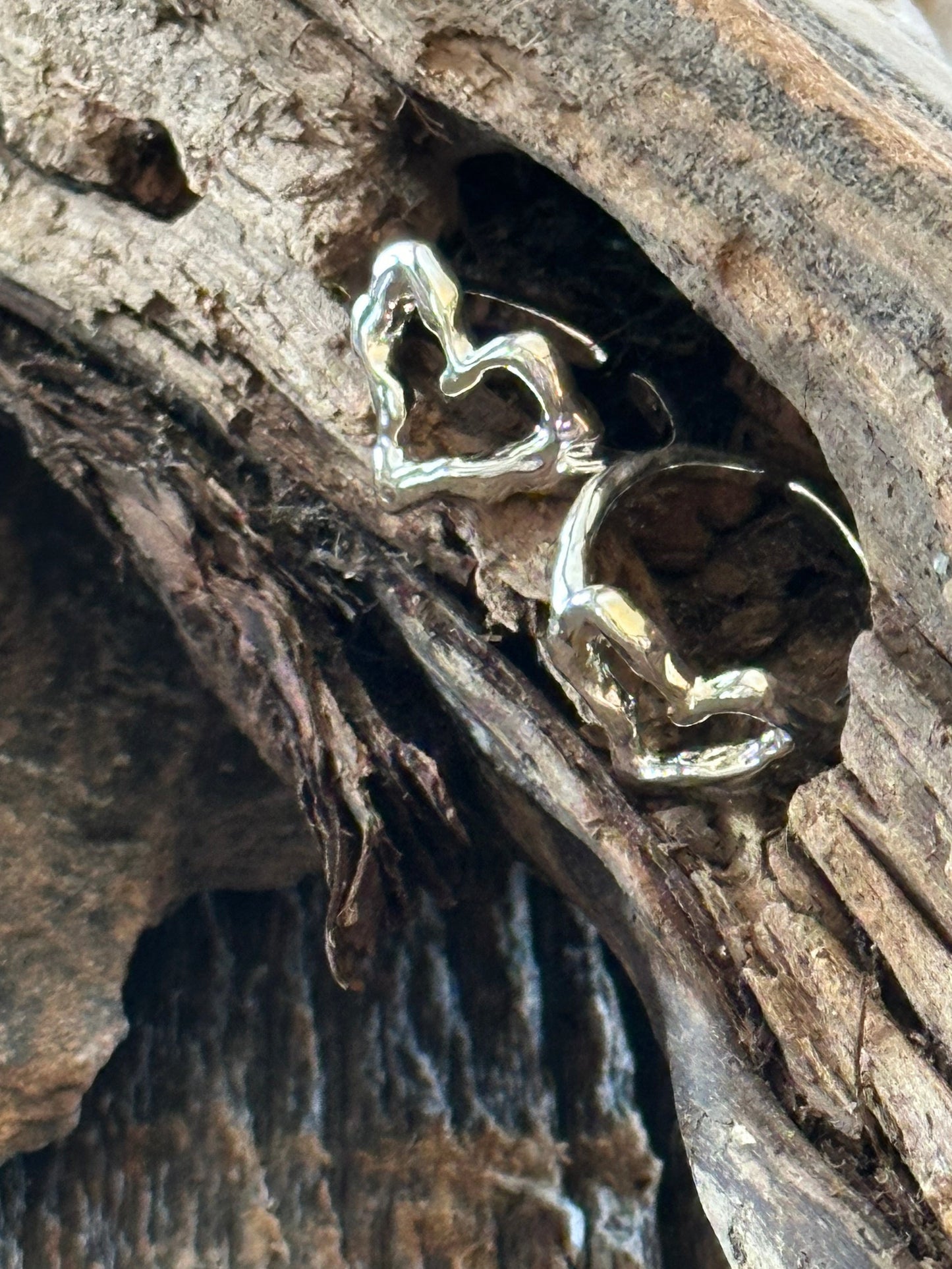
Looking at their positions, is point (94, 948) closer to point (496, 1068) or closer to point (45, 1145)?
point (45, 1145)

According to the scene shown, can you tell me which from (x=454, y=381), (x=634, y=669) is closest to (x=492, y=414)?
(x=454, y=381)

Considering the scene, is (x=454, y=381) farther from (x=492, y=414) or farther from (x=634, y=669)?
(x=634, y=669)

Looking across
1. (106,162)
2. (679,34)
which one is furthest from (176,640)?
(679,34)
